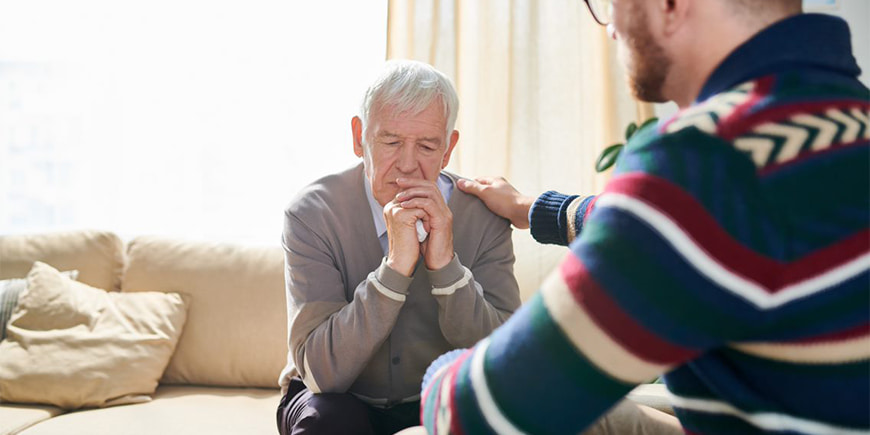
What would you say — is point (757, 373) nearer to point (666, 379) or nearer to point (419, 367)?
point (666, 379)

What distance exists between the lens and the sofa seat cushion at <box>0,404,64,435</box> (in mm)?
2277

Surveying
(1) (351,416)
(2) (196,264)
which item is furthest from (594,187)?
(1) (351,416)

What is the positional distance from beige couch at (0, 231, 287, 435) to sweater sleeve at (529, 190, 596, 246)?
43.3 inches

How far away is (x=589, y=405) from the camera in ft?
2.43

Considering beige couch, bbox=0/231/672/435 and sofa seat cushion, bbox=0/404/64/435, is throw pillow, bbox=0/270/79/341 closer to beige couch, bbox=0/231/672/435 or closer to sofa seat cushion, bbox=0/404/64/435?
beige couch, bbox=0/231/672/435

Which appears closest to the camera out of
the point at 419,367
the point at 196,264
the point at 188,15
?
the point at 419,367

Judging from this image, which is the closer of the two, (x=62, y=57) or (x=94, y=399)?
(x=94, y=399)

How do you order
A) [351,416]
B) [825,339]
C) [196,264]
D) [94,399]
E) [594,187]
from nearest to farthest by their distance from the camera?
[825,339], [351,416], [94,399], [196,264], [594,187]

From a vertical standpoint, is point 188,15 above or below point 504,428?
above

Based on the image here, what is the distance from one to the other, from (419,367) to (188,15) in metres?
2.42

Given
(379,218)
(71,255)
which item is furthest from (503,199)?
(71,255)

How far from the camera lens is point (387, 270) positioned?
155 centimetres

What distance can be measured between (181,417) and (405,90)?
1316 mm

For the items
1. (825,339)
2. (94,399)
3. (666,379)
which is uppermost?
(825,339)
